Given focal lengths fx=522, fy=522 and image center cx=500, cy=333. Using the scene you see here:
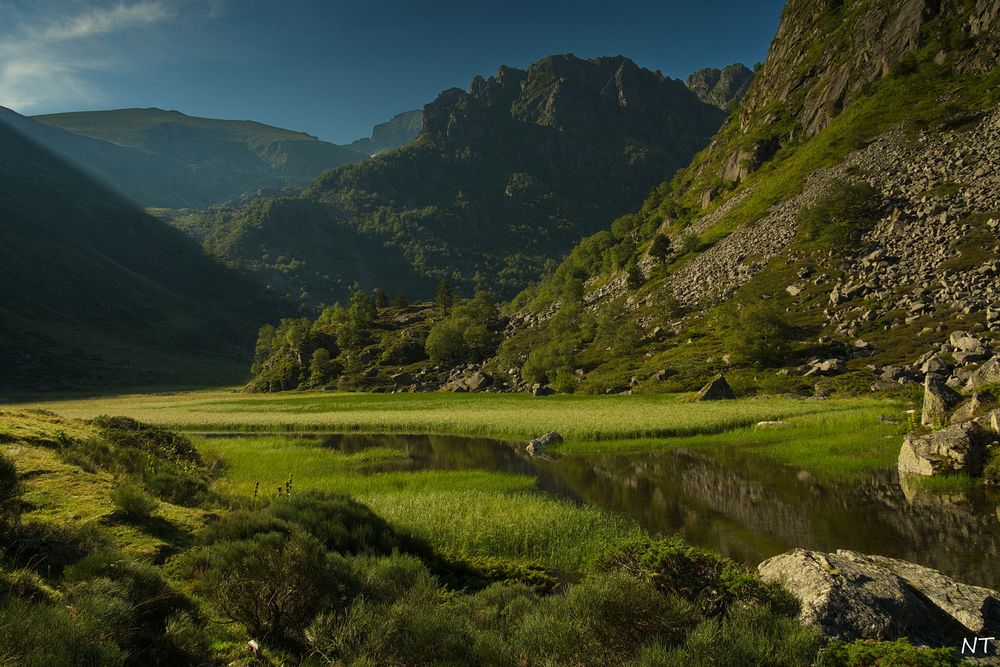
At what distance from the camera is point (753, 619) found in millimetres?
7957

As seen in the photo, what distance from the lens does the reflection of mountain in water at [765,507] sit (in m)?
15.3

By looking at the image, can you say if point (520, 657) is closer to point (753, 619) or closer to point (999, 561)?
point (753, 619)

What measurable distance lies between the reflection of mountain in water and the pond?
0.03 meters

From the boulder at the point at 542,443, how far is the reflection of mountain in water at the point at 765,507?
2.29 metres

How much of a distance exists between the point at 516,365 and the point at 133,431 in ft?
301

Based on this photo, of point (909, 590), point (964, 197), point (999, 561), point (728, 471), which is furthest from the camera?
point (964, 197)

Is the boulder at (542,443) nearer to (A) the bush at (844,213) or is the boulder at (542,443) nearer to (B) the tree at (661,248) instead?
(A) the bush at (844,213)

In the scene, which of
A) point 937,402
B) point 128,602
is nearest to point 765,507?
point 937,402

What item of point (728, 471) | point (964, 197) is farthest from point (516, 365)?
point (728, 471)

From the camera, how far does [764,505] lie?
68.0 ft

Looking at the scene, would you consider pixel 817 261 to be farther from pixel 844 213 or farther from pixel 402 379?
pixel 402 379

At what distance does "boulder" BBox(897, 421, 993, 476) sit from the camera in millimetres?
21516

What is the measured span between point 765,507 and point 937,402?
46.3 feet

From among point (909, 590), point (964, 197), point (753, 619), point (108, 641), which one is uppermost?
point (964, 197)
